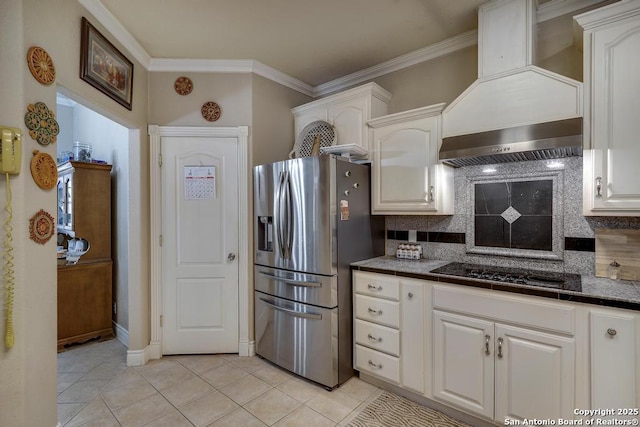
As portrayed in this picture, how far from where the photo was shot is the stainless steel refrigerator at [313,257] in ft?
7.61

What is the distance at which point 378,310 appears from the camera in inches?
89.4

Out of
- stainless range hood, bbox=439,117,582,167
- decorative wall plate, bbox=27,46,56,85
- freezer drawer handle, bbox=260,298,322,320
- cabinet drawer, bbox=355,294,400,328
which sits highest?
decorative wall plate, bbox=27,46,56,85

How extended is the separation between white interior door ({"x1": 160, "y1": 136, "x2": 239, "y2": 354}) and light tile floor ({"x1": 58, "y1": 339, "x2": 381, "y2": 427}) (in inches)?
9.3

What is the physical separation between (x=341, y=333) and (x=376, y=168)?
1.38 m

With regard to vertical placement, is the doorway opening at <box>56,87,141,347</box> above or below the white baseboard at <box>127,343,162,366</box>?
above

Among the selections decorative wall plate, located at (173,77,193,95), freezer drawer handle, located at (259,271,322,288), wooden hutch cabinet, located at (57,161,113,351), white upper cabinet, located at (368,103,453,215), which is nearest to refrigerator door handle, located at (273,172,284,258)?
freezer drawer handle, located at (259,271,322,288)

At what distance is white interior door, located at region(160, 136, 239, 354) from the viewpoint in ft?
9.32

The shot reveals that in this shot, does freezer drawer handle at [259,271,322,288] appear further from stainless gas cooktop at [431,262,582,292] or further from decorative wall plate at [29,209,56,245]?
decorative wall plate at [29,209,56,245]

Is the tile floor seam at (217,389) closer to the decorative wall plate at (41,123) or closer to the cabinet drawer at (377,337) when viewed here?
the cabinet drawer at (377,337)

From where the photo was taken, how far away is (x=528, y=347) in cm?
168

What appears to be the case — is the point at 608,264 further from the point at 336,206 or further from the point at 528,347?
the point at 336,206

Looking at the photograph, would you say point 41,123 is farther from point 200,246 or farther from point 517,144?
point 517,144

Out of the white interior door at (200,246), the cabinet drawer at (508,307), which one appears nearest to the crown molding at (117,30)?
the white interior door at (200,246)

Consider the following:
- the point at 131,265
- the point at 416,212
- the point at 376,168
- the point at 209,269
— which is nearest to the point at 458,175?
the point at 416,212
